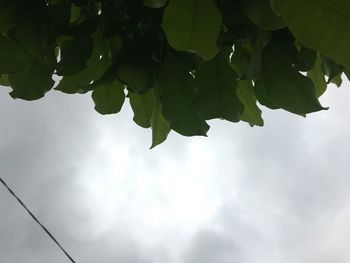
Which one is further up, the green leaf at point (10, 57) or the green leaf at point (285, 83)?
the green leaf at point (10, 57)

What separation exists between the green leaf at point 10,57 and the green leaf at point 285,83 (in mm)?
393

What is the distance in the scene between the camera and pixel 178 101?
91 cm

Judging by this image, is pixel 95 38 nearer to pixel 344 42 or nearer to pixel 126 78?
pixel 126 78

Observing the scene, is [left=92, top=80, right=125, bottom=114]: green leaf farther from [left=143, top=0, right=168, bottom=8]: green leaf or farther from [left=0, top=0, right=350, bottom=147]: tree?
[left=143, top=0, right=168, bottom=8]: green leaf

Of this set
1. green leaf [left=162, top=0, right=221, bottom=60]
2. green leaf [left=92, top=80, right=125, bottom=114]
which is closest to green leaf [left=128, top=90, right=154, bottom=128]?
green leaf [left=92, top=80, right=125, bottom=114]

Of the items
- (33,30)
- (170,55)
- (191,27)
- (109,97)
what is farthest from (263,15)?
(109,97)

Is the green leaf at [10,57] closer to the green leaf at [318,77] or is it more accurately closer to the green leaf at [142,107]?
the green leaf at [142,107]

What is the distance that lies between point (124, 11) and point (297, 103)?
35 cm

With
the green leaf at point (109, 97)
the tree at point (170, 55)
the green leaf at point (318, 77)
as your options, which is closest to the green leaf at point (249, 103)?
the tree at point (170, 55)

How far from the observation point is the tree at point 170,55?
0.76m

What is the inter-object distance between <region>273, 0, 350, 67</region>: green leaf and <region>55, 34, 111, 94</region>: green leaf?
52 cm

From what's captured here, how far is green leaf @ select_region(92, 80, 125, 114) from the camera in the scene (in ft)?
3.60

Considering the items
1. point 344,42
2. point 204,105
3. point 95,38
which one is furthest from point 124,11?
point 344,42

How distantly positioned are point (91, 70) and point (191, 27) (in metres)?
0.40
